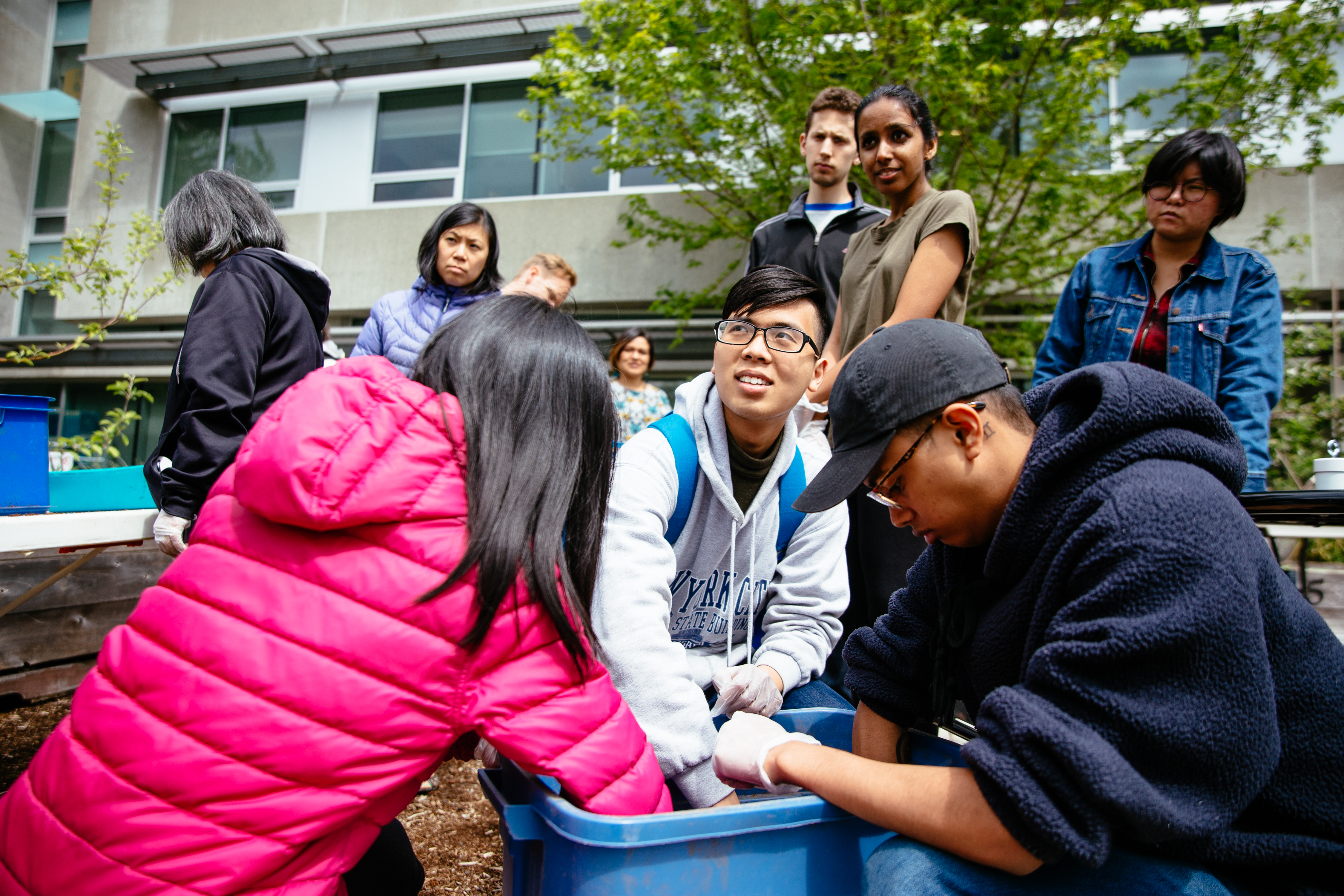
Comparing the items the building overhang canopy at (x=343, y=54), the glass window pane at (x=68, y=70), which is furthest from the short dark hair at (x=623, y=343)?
the glass window pane at (x=68, y=70)

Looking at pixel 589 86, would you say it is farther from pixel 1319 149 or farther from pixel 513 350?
pixel 513 350

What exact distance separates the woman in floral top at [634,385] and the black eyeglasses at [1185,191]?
11.4 ft

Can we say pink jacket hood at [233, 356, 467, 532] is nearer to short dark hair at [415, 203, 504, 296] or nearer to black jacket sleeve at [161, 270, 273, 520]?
black jacket sleeve at [161, 270, 273, 520]

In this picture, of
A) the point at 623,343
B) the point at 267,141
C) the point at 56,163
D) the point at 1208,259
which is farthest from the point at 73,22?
the point at 1208,259

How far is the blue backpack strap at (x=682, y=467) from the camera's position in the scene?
183 centimetres

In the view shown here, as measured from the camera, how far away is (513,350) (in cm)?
124

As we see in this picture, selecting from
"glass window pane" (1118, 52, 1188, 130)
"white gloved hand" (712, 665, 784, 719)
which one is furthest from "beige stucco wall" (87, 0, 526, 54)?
"white gloved hand" (712, 665, 784, 719)

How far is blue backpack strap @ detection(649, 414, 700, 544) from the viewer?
183 cm

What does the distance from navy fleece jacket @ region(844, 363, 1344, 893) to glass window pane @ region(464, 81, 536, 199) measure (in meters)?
8.53

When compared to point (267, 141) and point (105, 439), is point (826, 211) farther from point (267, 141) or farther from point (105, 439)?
point (267, 141)

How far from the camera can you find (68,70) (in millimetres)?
11062

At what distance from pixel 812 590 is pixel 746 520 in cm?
28

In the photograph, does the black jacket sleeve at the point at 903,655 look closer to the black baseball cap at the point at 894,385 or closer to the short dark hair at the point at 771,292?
the black baseball cap at the point at 894,385

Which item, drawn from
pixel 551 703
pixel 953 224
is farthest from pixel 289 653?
pixel 953 224
